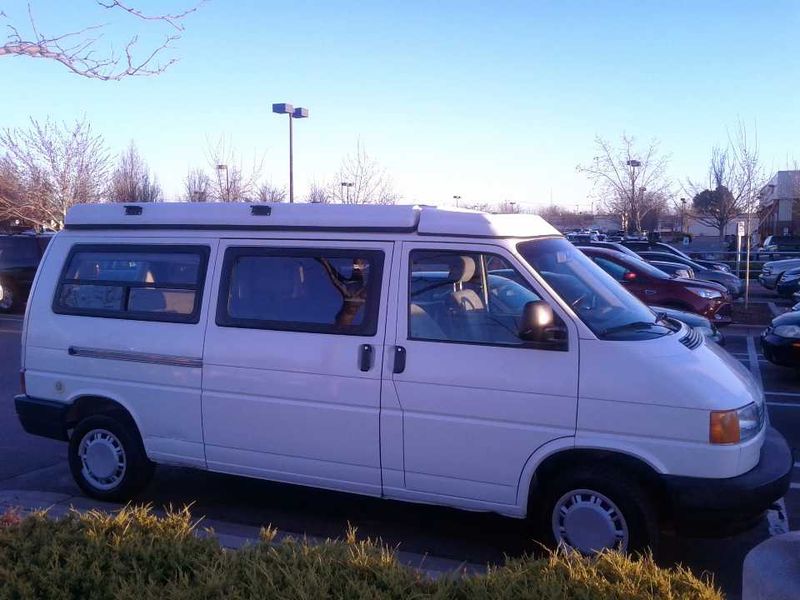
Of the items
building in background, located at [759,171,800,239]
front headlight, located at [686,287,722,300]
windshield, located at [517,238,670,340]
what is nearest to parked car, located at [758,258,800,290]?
front headlight, located at [686,287,722,300]

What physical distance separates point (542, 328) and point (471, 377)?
521 mm

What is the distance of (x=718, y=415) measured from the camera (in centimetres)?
470

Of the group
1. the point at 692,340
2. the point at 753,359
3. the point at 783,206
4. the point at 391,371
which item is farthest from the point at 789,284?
the point at 783,206

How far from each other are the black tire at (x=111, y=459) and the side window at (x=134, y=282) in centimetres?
84

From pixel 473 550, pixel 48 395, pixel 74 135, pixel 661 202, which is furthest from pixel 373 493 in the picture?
pixel 661 202

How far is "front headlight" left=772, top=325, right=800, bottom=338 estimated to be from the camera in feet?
37.3

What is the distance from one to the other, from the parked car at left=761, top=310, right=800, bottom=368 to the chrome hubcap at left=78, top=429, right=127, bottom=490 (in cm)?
877

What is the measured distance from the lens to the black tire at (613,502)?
4.87 m

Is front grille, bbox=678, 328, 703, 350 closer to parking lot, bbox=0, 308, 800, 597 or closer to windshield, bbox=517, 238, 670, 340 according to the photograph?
windshield, bbox=517, 238, 670, 340

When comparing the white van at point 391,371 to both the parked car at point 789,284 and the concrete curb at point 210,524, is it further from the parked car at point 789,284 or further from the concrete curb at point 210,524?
the parked car at point 789,284

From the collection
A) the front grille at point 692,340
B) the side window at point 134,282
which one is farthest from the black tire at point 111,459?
the front grille at point 692,340

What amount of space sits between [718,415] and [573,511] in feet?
3.26

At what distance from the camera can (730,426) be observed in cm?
473

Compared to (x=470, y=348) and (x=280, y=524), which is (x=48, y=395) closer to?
(x=280, y=524)
